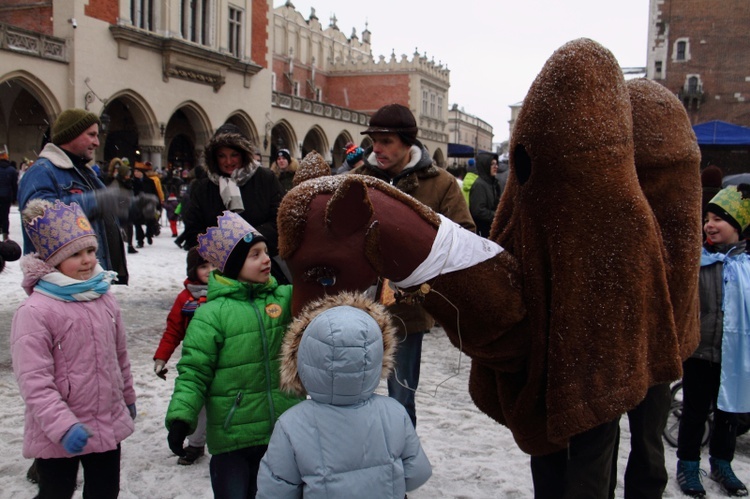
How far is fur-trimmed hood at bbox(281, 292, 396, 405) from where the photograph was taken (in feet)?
6.16

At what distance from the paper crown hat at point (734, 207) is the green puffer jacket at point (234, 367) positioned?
93.1 inches

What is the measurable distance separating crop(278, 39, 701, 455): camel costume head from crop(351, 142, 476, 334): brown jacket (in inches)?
55.1

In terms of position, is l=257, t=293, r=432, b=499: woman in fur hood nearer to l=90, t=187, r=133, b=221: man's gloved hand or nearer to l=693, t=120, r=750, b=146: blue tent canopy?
l=90, t=187, r=133, b=221: man's gloved hand

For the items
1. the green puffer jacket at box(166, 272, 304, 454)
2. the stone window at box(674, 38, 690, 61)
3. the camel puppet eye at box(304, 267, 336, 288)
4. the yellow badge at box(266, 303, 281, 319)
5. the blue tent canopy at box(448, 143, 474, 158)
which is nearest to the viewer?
the camel puppet eye at box(304, 267, 336, 288)

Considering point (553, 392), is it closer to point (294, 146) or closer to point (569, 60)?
point (569, 60)

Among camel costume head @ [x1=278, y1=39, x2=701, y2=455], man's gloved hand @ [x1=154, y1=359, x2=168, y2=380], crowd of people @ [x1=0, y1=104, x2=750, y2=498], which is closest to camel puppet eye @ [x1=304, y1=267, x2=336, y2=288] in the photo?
camel costume head @ [x1=278, y1=39, x2=701, y2=455]

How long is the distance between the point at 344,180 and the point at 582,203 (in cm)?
62

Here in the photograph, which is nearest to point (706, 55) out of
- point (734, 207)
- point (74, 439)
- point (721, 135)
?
point (721, 135)

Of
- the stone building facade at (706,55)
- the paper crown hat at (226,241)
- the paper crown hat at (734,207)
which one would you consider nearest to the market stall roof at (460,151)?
the stone building facade at (706,55)

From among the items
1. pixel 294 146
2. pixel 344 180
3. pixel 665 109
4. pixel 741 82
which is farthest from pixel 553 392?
pixel 741 82

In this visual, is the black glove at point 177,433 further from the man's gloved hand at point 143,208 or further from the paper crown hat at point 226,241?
the man's gloved hand at point 143,208

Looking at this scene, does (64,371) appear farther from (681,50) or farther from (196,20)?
(681,50)

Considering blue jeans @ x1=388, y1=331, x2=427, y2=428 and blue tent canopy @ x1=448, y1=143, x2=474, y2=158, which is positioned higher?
blue tent canopy @ x1=448, y1=143, x2=474, y2=158

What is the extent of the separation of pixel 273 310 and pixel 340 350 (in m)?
0.87
